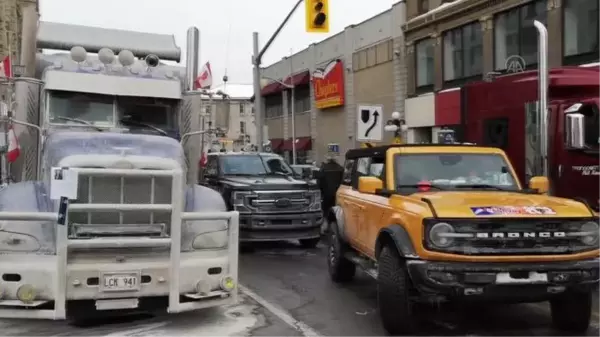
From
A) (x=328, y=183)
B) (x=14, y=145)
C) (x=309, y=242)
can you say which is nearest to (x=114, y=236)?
(x=14, y=145)

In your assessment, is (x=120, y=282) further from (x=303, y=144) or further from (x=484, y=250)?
(x=303, y=144)

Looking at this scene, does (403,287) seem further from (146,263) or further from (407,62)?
(407,62)

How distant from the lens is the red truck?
8.53 meters

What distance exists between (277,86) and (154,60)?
37874 millimetres

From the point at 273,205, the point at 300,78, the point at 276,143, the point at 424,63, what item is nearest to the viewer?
the point at 273,205

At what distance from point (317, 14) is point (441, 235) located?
423 inches

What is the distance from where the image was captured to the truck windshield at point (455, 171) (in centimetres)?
738

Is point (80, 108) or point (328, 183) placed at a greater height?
point (80, 108)

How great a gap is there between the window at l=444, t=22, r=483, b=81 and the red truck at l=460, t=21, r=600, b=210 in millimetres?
15876

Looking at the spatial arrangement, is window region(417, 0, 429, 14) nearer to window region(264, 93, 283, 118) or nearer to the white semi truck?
window region(264, 93, 283, 118)

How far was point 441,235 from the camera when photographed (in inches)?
233

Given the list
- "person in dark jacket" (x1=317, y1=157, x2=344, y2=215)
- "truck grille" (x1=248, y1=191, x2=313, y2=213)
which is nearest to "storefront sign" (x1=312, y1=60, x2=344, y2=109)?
"person in dark jacket" (x1=317, y1=157, x2=344, y2=215)

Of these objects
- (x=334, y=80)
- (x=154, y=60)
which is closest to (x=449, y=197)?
(x=154, y=60)

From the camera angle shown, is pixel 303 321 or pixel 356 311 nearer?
pixel 303 321
